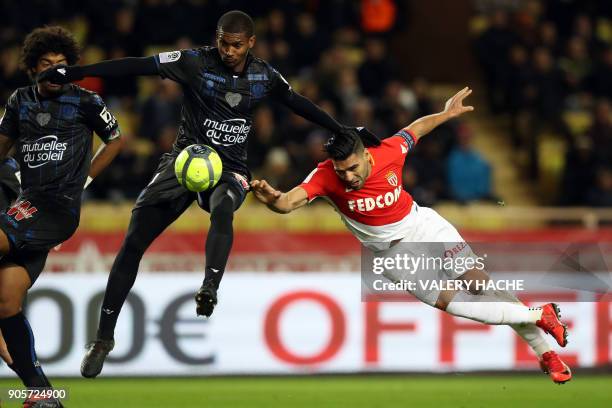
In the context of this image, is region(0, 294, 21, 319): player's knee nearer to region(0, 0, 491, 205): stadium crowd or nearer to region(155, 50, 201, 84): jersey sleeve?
region(155, 50, 201, 84): jersey sleeve

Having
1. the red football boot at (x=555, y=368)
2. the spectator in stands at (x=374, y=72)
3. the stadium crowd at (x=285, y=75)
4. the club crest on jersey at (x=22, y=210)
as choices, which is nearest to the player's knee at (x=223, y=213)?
the club crest on jersey at (x=22, y=210)

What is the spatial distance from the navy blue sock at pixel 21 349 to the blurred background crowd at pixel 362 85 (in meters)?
5.62

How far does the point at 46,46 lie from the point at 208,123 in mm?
1178

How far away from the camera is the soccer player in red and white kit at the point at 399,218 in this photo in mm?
8766

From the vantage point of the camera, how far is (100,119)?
838cm

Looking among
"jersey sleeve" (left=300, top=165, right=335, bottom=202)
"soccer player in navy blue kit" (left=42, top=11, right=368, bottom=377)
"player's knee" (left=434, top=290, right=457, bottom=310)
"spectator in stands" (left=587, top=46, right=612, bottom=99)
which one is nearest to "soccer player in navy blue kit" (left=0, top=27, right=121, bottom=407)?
"soccer player in navy blue kit" (left=42, top=11, right=368, bottom=377)

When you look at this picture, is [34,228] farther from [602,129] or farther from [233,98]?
[602,129]

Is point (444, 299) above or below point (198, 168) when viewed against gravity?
below

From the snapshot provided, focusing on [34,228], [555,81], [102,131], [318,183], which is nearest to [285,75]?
[555,81]

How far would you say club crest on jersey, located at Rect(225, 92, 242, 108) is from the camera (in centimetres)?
834

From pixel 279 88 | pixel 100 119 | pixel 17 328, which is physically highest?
pixel 279 88

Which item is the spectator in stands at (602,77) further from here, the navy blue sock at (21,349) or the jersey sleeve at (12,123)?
the navy blue sock at (21,349)

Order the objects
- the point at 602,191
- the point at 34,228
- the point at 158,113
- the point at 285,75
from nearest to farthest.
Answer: the point at 34,228, the point at 158,113, the point at 602,191, the point at 285,75

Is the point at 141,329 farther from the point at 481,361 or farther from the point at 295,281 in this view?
the point at 481,361
